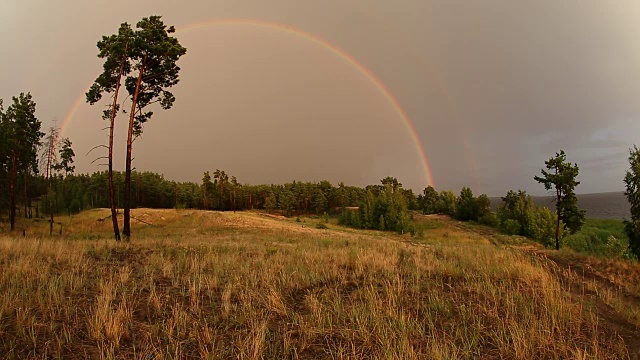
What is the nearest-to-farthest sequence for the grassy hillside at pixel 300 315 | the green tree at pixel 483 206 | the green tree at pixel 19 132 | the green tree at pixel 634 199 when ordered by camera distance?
1. the grassy hillside at pixel 300 315
2. the green tree at pixel 634 199
3. the green tree at pixel 19 132
4. the green tree at pixel 483 206

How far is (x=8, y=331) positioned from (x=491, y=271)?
33.7 ft

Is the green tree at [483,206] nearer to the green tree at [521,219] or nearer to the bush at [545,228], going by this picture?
the green tree at [521,219]

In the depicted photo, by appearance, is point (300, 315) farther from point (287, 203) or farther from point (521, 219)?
point (287, 203)

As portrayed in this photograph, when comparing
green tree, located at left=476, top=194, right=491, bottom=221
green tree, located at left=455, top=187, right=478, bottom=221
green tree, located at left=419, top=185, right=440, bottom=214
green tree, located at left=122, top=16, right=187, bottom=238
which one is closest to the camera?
green tree, located at left=122, top=16, right=187, bottom=238

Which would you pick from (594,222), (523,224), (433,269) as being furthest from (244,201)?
(433,269)

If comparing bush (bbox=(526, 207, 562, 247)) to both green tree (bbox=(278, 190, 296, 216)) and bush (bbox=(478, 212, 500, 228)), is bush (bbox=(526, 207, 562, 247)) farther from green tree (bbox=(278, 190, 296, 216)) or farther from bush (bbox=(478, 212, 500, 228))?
green tree (bbox=(278, 190, 296, 216))

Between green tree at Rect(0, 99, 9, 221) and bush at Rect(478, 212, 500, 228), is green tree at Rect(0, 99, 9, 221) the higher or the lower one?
the higher one

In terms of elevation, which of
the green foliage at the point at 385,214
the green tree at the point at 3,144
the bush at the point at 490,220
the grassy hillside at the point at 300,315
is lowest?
the bush at the point at 490,220

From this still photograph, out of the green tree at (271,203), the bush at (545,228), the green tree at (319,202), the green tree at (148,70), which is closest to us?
the green tree at (148,70)

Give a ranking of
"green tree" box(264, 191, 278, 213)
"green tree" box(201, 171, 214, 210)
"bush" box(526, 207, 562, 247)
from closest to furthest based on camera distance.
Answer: "bush" box(526, 207, 562, 247)
"green tree" box(201, 171, 214, 210)
"green tree" box(264, 191, 278, 213)

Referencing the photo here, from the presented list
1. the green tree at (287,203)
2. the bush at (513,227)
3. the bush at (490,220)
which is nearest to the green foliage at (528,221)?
the bush at (513,227)

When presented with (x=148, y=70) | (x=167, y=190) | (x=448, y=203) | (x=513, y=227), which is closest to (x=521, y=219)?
(x=513, y=227)

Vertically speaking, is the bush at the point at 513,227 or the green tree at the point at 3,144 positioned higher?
the green tree at the point at 3,144

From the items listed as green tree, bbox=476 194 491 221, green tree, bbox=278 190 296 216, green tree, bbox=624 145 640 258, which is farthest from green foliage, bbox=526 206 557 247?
green tree, bbox=278 190 296 216
